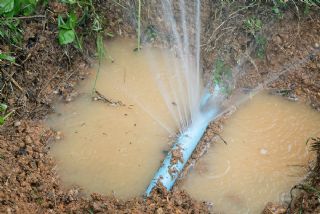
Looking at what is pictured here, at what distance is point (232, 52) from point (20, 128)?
2.06 meters

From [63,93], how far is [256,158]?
1772mm

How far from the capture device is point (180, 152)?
353 centimetres

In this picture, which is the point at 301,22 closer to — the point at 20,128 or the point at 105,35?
the point at 105,35

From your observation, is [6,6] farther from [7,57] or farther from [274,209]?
[274,209]

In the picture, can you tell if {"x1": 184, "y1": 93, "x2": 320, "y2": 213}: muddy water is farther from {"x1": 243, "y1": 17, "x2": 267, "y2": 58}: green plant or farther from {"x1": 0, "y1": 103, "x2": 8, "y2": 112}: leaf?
{"x1": 0, "y1": 103, "x2": 8, "y2": 112}: leaf

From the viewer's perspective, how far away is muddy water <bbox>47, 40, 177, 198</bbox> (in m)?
3.51

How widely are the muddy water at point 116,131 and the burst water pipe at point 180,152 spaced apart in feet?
0.44

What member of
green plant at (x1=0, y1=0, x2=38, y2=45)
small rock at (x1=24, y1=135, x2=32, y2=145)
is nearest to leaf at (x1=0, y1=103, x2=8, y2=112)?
small rock at (x1=24, y1=135, x2=32, y2=145)

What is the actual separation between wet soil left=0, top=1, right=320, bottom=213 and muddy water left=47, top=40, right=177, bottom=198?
11cm

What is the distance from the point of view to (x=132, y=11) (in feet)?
14.4

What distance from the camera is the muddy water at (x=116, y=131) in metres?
3.51

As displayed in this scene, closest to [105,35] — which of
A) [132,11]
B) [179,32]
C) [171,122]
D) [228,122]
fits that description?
[132,11]

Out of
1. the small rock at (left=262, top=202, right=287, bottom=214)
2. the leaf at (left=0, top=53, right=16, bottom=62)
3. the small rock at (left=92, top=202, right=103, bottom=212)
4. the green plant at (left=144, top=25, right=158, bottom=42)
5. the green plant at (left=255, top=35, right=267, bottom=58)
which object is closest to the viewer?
the small rock at (left=92, top=202, right=103, bottom=212)

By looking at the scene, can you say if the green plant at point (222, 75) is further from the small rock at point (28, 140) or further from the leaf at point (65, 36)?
the small rock at point (28, 140)
